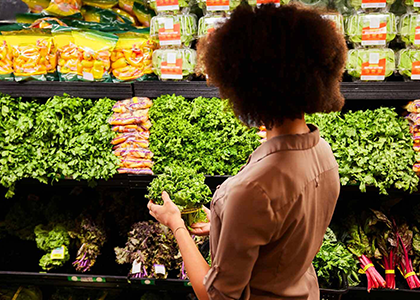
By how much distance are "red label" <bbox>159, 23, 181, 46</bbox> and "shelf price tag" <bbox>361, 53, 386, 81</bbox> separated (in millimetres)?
1126

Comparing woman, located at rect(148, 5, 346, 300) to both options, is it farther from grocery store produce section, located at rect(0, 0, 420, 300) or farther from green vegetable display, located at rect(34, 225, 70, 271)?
green vegetable display, located at rect(34, 225, 70, 271)

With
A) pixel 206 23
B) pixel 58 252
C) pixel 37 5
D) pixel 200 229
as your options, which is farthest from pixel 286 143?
pixel 37 5

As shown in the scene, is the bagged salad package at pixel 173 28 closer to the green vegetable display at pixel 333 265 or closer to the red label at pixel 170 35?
the red label at pixel 170 35

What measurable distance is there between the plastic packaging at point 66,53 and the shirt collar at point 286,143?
160 cm

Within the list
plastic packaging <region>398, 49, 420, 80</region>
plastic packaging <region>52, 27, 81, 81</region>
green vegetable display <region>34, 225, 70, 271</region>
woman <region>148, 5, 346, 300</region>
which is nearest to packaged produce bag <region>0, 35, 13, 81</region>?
plastic packaging <region>52, 27, 81, 81</region>

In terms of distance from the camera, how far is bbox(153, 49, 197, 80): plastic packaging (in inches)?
84.4

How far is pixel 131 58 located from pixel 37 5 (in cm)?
94

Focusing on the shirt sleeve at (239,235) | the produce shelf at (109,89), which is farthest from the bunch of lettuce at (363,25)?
the shirt sleeve at (239,235)

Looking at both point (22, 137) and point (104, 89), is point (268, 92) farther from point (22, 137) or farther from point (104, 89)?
point (22, 137)

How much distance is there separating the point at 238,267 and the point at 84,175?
1346mm

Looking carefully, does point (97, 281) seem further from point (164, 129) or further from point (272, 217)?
point (272, 217)

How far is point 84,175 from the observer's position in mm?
2092

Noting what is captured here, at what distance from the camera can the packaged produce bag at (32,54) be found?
221cm

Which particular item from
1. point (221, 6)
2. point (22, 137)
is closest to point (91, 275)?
point (22, 137)
